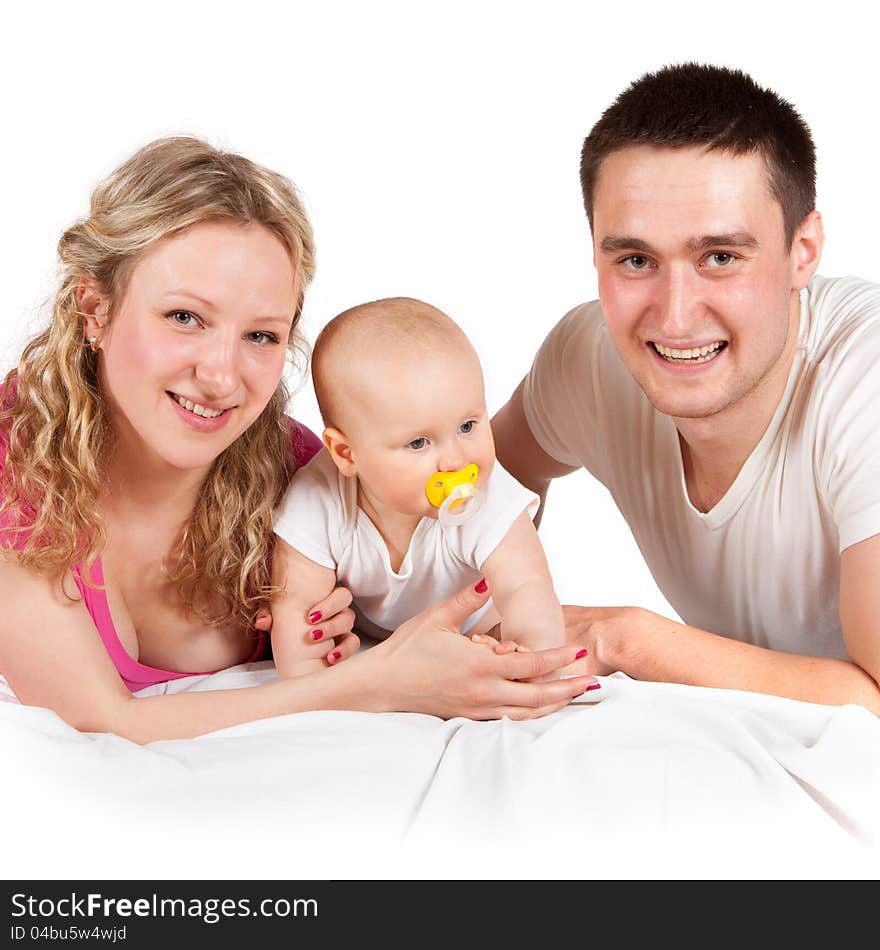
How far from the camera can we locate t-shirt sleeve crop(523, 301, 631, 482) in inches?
115

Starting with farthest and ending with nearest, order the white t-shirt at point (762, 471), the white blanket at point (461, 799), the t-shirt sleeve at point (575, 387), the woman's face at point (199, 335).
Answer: the t-shirt sleeve at point (575, 387) < the white t-shirt at point (762, 471) < the woman's face at point (199, 335) < the white blanket at point (461, 799)

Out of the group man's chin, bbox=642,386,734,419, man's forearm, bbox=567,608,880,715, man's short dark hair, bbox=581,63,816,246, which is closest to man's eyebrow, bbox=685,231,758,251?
man's short dark hair, bbox=581,63,816,246

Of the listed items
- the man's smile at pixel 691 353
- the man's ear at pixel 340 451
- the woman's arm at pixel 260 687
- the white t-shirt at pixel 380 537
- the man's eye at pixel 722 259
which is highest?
the man's eye at pixel 722 259

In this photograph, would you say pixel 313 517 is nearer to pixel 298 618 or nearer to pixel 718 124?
pixel 298 618

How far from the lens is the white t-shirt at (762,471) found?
241 cm

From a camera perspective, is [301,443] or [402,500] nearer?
[402,500]

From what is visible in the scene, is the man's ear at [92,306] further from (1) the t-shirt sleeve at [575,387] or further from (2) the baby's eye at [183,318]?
(1) the t-shirt sleeve at [575,387]

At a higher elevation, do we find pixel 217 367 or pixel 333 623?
pixel 217 367

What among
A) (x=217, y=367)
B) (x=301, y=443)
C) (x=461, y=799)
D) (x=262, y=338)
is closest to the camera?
(x=461, y=799)

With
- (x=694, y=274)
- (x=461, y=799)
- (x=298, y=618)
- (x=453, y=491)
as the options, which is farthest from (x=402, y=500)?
(x=694, y=274)

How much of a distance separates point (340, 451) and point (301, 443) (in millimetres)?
424

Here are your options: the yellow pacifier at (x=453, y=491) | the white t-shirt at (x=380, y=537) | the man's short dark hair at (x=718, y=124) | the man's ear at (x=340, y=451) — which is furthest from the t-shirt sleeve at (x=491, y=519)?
the man's short dark hair at (x=718, y=124)

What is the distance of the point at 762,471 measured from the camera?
2590 mm

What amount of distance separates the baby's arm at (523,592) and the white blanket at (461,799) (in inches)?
7.7
